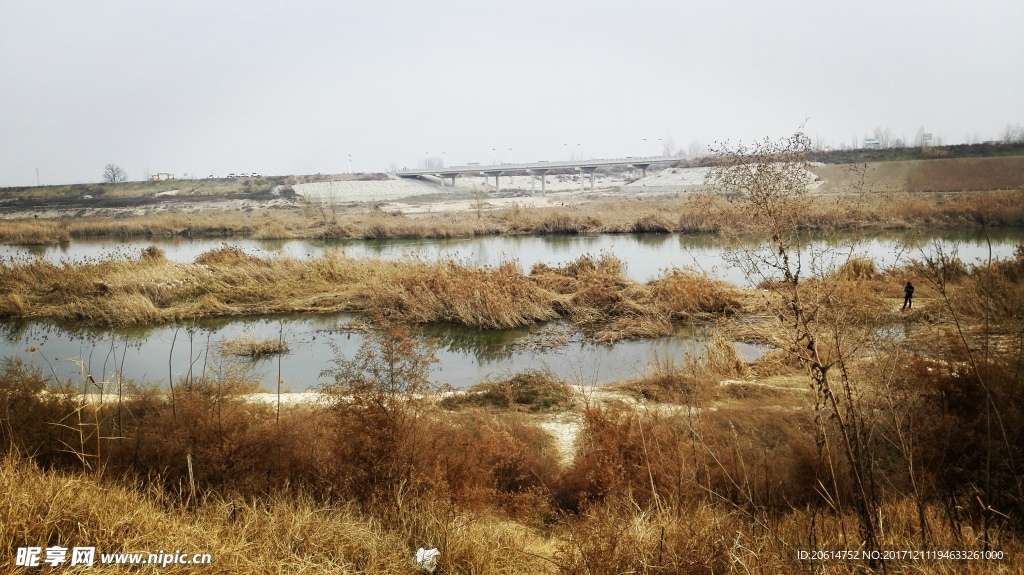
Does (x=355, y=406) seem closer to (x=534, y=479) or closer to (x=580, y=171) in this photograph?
(x=534, y=479)

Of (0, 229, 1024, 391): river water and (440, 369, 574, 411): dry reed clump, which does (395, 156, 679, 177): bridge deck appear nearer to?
(0, 229, 1024, 391): river water

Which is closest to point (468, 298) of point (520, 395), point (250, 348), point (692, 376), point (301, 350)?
point (301, 350)

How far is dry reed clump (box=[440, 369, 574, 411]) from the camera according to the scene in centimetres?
923

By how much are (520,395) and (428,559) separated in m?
5.68

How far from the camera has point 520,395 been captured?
960 centimetres

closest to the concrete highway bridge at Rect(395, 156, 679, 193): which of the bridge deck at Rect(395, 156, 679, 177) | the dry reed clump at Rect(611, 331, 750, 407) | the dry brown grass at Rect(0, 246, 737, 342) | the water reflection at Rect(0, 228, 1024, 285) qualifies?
the bridge deck at Rect(395, 156, 679, 177)

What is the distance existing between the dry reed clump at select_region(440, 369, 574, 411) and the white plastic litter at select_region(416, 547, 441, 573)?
16.1 ft

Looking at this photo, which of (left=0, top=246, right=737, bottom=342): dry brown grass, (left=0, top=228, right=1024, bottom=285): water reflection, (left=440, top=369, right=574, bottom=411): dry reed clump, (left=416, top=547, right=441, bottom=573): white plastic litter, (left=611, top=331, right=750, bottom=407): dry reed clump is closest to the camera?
(left=416, top=547, right=441, bottom=573): white plastic litter

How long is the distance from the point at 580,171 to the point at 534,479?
75.8 meters

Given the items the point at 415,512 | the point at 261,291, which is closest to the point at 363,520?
the point at 415,512

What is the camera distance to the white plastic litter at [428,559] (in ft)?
12.9

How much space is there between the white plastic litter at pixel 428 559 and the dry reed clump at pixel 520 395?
489 centimetres

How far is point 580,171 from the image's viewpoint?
79.4 m

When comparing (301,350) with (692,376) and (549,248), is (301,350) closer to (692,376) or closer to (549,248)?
(692,376)
